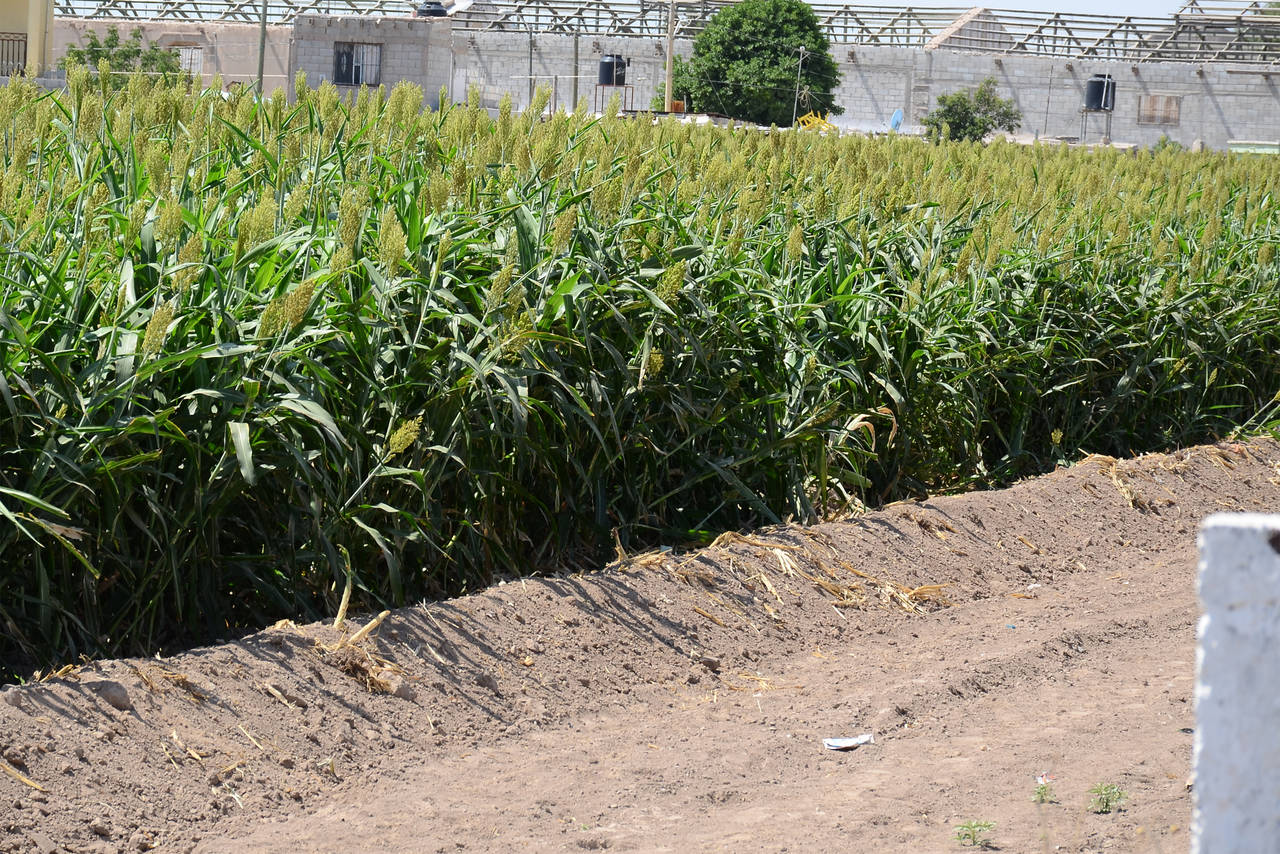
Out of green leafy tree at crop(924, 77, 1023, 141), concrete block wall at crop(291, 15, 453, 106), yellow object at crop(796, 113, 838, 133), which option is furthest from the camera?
green leafy tree at crop(924, 77, 1023, 141)

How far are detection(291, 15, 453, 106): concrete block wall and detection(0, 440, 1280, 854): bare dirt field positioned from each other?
37.7m

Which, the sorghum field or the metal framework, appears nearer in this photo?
the sorghum field

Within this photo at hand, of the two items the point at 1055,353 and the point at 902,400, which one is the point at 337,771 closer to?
the point at 902,400

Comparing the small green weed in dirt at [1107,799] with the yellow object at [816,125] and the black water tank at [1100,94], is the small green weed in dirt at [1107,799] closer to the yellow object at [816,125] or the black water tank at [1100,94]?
the yellow object at [816,125]

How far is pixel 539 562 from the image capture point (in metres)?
3.84

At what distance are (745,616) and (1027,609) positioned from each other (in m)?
0.98

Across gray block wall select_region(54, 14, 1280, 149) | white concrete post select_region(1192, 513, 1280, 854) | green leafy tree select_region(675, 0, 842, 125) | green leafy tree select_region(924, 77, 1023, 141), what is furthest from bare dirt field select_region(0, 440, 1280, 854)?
gray block wall select_region(54, 14, 1280, 149)

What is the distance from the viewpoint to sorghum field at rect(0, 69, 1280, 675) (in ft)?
9.72

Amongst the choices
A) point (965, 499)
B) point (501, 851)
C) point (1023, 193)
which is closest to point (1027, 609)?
point (965, 499)

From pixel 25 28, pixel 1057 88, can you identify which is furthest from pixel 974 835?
pixel 1057 88

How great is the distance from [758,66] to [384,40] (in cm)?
1112

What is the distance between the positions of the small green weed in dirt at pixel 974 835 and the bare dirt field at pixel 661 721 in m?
0.03

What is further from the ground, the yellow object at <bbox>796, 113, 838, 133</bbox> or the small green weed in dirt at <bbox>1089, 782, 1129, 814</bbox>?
the yellow object at <bbox>796, 113, 838, 133</bbox>

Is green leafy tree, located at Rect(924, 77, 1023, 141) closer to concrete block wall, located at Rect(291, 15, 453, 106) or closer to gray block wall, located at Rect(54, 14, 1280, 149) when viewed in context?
gray block wall, located at Rect(54, 14, 1280, 149)
